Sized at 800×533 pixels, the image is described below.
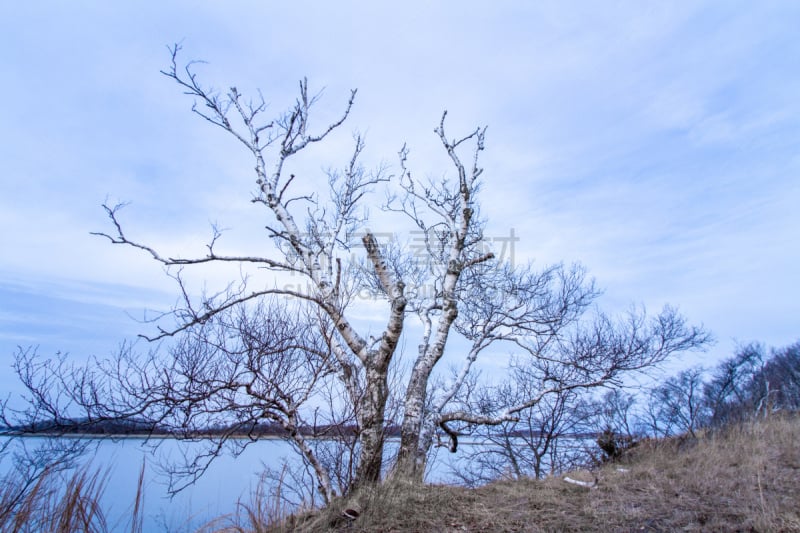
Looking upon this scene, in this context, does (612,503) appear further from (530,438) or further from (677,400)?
(677,400)

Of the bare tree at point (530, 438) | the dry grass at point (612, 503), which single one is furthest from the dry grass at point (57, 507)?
the bare tree at point (530, 438)

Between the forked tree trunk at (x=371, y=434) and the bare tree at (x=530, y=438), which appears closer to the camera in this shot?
the forked tree trunk at (x=371, y=434)

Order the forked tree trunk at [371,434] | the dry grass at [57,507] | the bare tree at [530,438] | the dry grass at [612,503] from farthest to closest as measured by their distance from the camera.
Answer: the bare tree at [530,438]
the forked tree trunk at [371,434]
the dry grass at [612,503]
the dry grass at [57,507]

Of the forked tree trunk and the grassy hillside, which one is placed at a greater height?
the forked tree trunk

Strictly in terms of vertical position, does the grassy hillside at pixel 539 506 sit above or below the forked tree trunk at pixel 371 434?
below

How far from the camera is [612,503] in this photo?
16.6 feet

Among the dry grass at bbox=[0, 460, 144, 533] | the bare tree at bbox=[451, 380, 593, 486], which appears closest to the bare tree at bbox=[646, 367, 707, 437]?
the bare tree at bbox=[451, 380, 593, 486]

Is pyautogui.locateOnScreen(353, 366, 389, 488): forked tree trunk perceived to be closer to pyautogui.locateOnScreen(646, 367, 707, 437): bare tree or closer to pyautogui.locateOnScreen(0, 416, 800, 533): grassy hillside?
pyautogui.locateOnScreen(0, 416, 800, 533): grassy hillside

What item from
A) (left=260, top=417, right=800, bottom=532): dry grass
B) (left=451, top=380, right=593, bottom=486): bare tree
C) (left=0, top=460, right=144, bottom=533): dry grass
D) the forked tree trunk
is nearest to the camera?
(left=0, top=460, right=144, bottom=533): dry grass

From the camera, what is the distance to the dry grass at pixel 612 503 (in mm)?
4387

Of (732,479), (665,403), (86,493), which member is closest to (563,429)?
(732,479)

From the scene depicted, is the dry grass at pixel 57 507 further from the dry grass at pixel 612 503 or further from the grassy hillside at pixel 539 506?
the dry grass at pixel 612 503

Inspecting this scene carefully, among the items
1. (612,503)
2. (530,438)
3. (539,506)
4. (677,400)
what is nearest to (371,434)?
(539,506)

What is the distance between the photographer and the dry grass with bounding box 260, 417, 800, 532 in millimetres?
4387
